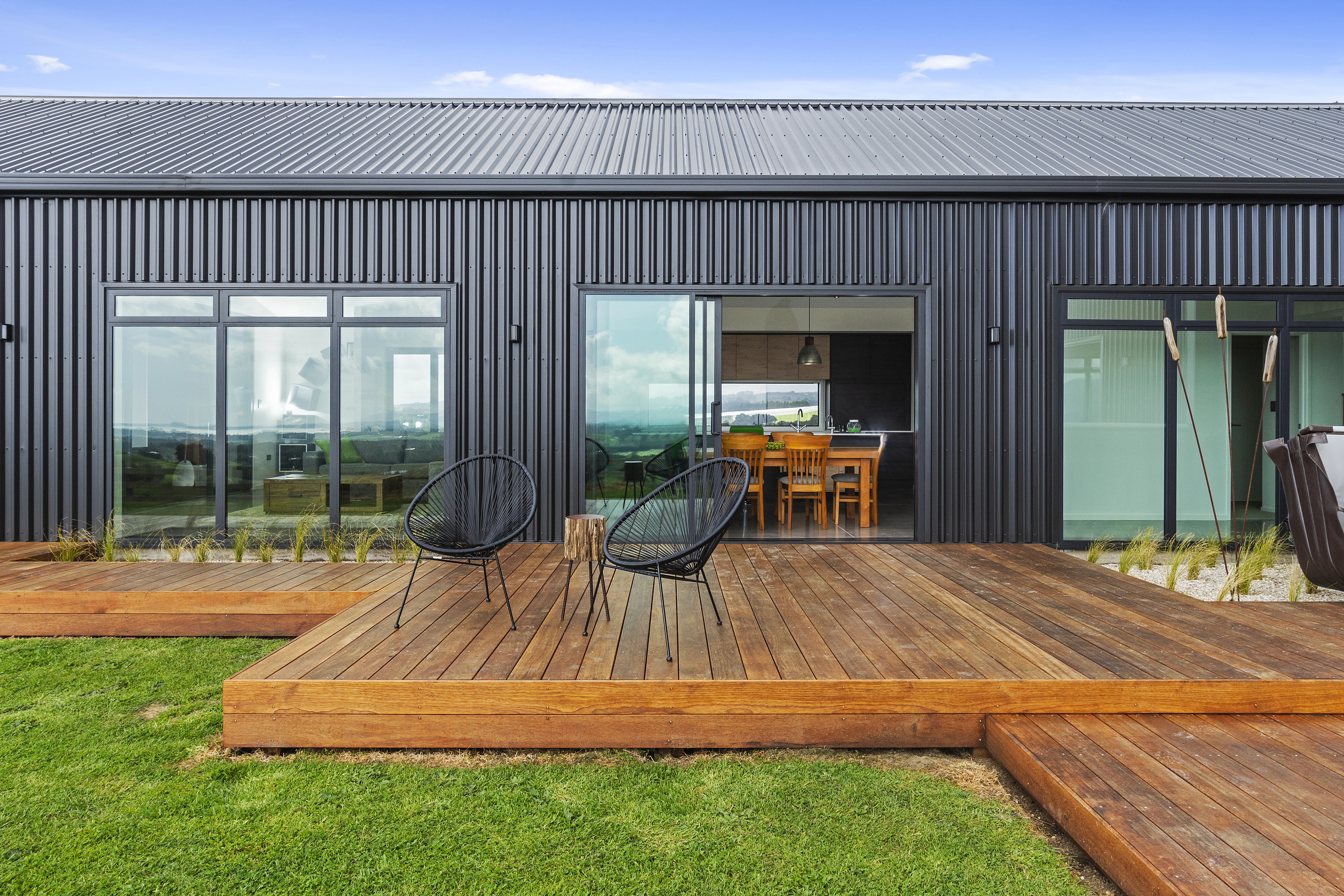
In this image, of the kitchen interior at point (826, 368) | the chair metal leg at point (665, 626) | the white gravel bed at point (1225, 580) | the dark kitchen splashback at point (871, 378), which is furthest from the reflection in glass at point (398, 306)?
the dark kitchen splashback at point (871, 378)

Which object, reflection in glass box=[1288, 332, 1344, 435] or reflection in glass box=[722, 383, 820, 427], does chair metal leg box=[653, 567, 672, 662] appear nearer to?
reflection in glass box=[1288, 332, 1344, 435]

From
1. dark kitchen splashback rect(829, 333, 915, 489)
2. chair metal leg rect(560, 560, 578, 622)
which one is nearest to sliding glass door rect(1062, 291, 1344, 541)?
chair metal leg rect(560, 560, 578, 622)

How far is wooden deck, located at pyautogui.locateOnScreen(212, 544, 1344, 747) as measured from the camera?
2.32 meters

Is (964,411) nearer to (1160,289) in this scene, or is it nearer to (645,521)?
(1160,289)

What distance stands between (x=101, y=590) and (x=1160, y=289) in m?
7.02

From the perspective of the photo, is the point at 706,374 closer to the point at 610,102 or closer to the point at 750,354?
the point at 610,102

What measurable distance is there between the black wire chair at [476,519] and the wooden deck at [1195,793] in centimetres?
194

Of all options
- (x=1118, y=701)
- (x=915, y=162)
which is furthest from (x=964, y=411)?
(x=1118, y=701)

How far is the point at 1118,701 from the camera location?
2.31 meters

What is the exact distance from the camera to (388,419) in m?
5.29

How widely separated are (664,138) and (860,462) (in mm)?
3488

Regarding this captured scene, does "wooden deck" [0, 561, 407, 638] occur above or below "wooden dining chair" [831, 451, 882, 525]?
below

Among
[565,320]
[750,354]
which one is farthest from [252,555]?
[750,354]

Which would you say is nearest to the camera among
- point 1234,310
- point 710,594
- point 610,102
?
point 710,594
